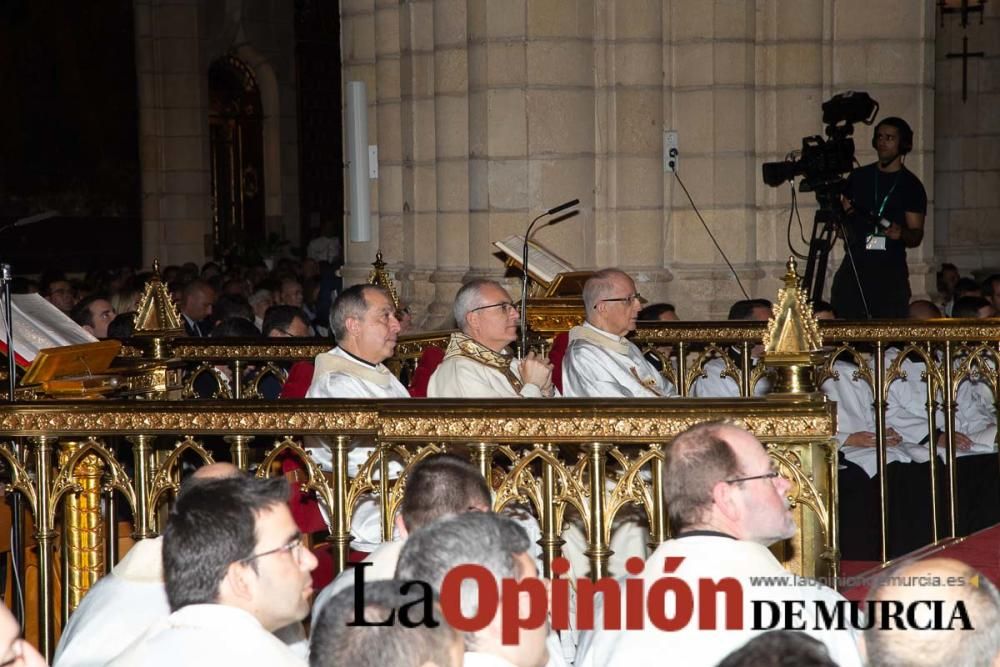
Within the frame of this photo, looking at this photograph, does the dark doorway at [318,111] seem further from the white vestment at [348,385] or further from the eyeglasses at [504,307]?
the white vestment at [348,385]

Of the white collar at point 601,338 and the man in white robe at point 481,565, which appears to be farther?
the white collar at point 601,338

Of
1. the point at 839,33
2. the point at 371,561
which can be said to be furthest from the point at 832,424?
the point at 839,33

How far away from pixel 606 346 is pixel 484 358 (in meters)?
0.99

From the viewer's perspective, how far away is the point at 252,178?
23.0 m

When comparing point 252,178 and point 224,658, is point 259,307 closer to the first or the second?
point 224,658

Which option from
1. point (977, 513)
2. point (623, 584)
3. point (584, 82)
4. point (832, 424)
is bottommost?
point (977, 513)

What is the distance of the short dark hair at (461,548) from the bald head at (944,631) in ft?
2.56

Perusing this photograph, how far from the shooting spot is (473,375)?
7078 millimetres

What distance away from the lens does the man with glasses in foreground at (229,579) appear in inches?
135

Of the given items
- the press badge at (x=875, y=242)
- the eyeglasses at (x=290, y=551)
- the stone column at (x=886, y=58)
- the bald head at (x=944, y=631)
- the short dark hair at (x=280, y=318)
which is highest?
the stone column at (x=886, y=58)

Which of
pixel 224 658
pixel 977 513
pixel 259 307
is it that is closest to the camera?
pixel 224 658

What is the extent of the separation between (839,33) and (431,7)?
270cm

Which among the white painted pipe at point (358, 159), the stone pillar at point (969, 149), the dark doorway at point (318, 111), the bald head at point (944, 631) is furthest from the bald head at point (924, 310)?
the dark doorway at point (318, 111)

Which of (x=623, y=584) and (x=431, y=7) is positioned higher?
(x=431, y=7)
